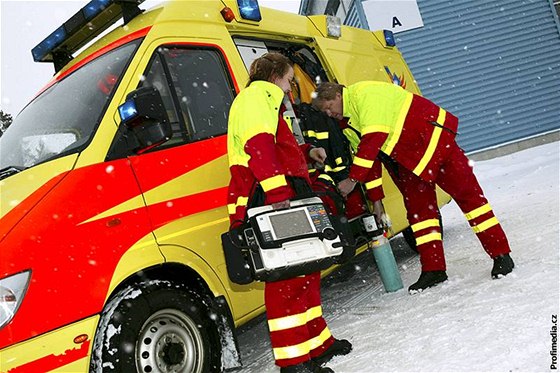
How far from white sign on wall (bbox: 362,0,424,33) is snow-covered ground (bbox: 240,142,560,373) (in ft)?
27.7

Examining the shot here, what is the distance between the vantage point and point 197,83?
13.1 feet

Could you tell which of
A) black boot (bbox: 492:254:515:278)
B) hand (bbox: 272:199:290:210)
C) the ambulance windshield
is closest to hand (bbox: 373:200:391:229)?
black boot (bbox: 492:254:515:278)

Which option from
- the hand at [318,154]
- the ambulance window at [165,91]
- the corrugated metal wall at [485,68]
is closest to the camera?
the ambulance window at [165,91]

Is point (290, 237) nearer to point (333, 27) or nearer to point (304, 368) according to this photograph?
point (304, 368)

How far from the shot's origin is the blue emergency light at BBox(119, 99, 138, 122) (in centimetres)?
309

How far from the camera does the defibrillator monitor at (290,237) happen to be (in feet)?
10.6

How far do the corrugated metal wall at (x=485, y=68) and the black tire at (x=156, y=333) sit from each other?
12085mm

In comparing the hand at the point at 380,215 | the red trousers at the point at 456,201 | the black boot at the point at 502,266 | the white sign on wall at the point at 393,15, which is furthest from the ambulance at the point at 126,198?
the white sign on wall at the point at 393,15

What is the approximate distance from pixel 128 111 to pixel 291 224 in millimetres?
1089

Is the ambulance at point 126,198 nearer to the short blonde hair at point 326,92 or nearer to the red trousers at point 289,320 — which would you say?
the red trousers at point 289,320

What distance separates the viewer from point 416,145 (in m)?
4.51

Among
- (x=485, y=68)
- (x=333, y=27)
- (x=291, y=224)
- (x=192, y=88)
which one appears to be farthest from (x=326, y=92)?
(x=485, y=68)

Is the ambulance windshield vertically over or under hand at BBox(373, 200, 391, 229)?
over

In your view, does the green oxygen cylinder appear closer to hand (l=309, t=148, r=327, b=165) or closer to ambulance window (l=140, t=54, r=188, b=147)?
hand (l=309, t=148, r=327, b=165)
